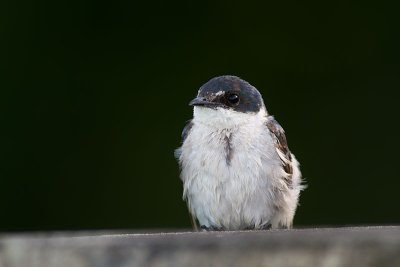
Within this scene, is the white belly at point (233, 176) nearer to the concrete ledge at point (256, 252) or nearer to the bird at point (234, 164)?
the bird at point (234, 164)

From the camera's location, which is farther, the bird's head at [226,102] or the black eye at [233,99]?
the black eye at [233,99]

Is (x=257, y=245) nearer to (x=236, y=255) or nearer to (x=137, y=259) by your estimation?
(x=236, y=255)

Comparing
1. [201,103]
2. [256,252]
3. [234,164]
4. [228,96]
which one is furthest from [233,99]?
[256,252]

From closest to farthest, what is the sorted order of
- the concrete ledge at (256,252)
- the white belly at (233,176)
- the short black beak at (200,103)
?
the concrete ledge at (256,252), the white belly at (233,176), the short black beak at (200,103)

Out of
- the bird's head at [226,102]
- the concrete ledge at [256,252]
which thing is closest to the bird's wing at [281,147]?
the bird's head at [226,102]

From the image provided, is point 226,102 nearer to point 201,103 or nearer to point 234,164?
point 201,103

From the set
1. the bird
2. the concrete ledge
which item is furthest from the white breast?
the concrete ledge

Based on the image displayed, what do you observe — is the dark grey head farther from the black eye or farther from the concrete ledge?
the concrete ledge

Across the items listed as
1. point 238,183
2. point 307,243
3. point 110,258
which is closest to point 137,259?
point 110,258
